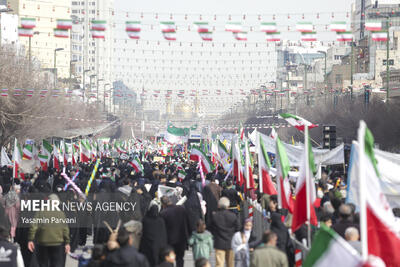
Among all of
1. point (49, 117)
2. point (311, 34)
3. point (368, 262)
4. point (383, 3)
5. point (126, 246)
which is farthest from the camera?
point (383, 3)

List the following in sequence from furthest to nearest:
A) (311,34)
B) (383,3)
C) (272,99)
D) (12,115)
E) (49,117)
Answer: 1. (272,99)
2. (383,3)
3. (49,117)
4. (12,115)
5. (311,34)

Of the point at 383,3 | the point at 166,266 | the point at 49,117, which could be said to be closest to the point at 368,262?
the point at 166,266

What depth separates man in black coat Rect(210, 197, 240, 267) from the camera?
13203mm

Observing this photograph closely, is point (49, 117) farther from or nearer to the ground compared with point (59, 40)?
nearer to the ground

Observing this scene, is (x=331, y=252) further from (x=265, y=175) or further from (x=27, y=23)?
(x=27, y=23)

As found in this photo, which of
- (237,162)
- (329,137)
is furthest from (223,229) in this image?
(329,137)

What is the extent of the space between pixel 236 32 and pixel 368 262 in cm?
2072

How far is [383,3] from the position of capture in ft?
404

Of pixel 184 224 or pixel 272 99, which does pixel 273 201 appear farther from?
pixel 272 99

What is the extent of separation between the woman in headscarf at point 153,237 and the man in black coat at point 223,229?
850 millimetres

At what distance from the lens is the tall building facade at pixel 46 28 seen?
383 feet

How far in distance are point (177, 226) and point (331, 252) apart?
6982mm

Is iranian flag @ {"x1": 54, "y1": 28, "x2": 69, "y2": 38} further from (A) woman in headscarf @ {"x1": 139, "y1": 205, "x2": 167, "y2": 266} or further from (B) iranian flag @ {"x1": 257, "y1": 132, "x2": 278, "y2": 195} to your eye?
(A) woman in headscarf @ {"x1": 139, "y1": 205, "x2": 167, "y2": 266}

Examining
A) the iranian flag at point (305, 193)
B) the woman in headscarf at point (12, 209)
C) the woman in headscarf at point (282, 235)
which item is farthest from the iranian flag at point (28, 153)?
the iranian flag at point (305, 193)
